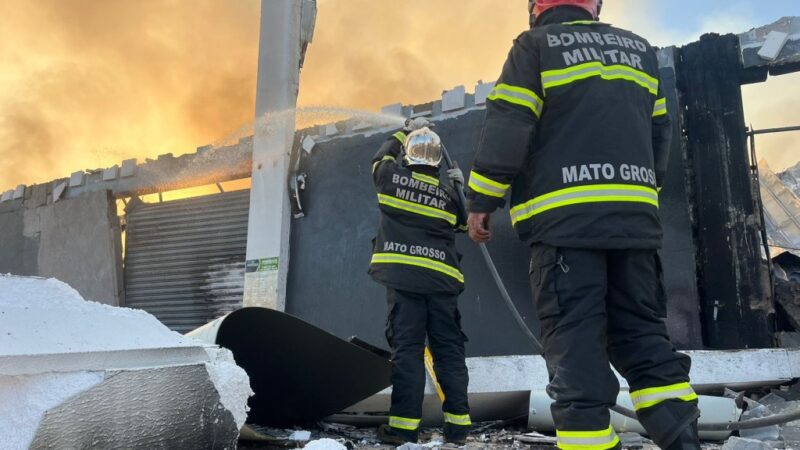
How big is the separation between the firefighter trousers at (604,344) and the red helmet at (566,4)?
0.88 meters

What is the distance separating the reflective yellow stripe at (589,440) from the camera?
1.60 m

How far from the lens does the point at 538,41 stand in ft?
6.34

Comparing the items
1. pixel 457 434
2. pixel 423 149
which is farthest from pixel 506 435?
pixel 423 149

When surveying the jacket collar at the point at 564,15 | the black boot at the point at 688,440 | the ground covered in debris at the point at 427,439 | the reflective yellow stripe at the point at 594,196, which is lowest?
the ground covered in debris at the point at 427,439

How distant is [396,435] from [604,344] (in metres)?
1.45

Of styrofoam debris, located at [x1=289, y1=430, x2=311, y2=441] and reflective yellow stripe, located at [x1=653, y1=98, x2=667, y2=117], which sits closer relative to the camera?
reflective yellow stripe, located at [x1=653, y1=98, x2=667, y2=117]

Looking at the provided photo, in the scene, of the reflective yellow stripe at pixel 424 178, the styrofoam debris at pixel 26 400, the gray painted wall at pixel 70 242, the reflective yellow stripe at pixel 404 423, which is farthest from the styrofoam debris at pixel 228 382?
the gray painted wall at pixel 70 242

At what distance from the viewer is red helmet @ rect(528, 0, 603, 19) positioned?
6.84 ft

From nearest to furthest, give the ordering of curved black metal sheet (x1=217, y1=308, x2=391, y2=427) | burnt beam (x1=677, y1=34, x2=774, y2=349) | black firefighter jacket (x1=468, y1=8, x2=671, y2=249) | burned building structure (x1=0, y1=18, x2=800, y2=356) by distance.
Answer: black firefighter jacket (x1=468, y1=8, x2=671, y2=249), curved black metal sheet (x1=217, y1=308, x2=391, y2=427), burnt beam (x1=677, y1=34, x2=774, y2=349), burned building structure (x1=0, y1=18, x2=800, y2=356)

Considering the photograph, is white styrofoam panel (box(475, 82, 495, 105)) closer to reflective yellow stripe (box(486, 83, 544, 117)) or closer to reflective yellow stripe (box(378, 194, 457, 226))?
reflective yellow stripe (box(378, 194, 457, 226))

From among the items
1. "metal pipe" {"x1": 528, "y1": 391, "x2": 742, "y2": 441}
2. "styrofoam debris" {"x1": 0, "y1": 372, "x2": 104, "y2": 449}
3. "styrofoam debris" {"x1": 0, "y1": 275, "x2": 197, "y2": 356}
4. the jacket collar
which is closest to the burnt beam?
"metal pipe" {"x1": 528, "y1": 391, "x2": 742, "y2": 441}

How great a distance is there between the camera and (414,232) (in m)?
3.19

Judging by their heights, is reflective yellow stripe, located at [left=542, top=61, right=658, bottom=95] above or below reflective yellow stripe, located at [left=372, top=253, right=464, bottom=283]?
above

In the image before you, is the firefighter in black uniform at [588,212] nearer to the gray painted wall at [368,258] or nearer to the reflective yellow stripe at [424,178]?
the reflective yellow stripe at [424,178]
